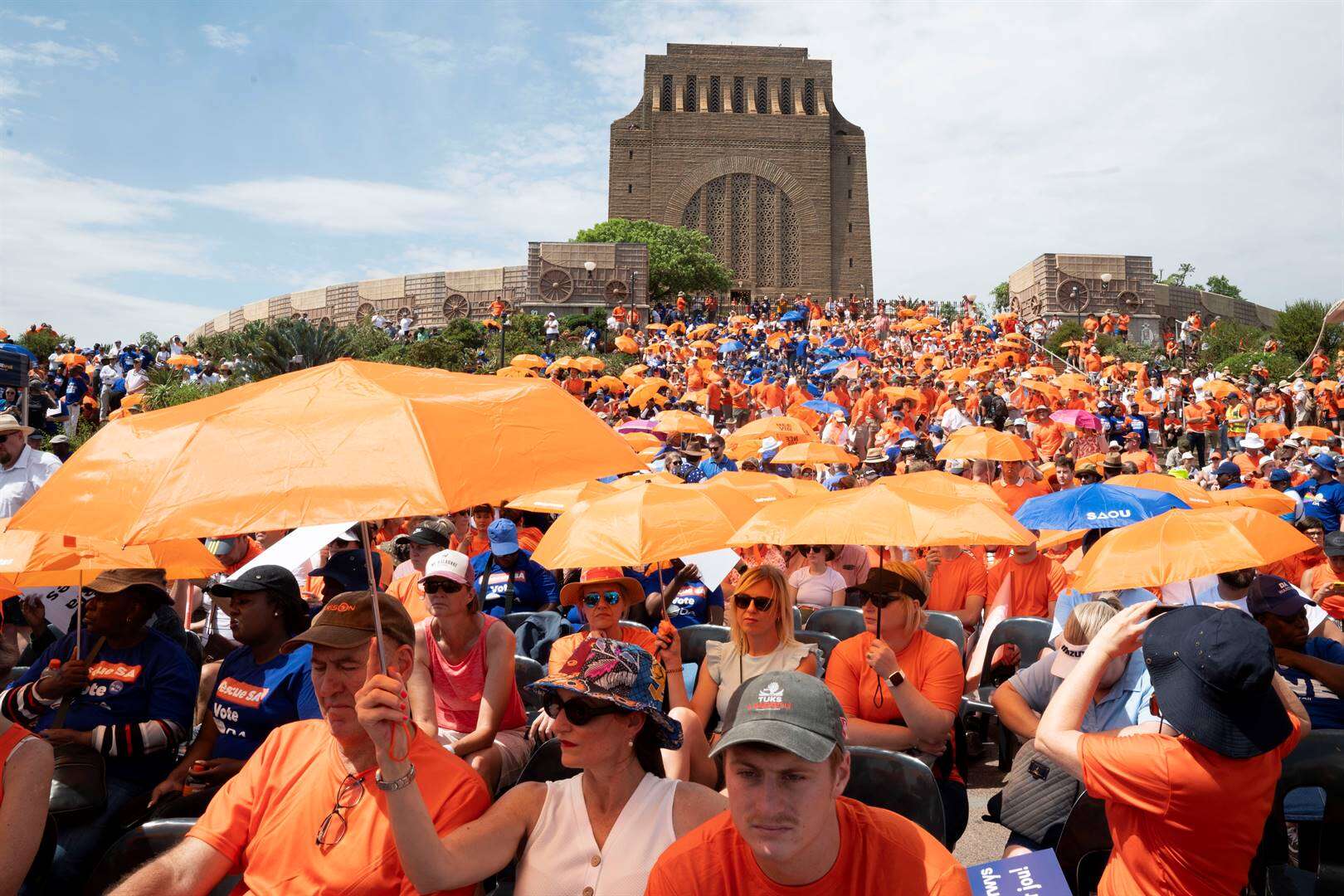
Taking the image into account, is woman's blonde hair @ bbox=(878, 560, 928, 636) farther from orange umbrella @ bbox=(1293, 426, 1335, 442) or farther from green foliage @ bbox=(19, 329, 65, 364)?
green foliage @ bbox=(19, 329, 65, 364)

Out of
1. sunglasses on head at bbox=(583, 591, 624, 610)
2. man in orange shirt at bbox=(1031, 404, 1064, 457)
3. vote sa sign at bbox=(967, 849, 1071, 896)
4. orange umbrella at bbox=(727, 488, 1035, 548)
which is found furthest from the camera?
man in orange shirt at bbox=(1031, 404, 1064, 457)

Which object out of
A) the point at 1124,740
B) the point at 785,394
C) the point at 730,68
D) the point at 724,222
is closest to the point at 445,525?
the point at 1124,740

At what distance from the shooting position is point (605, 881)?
2.58 m

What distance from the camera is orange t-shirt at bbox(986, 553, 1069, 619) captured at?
6461 millimetres

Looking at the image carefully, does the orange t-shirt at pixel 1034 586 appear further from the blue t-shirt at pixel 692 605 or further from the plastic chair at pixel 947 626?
the blue t-shirt at pixel 692 605

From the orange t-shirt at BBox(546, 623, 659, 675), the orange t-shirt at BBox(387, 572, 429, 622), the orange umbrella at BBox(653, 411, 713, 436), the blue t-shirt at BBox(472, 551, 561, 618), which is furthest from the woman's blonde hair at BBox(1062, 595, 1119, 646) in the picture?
the orange umbrella at BBox(653, 411, 713, 436)

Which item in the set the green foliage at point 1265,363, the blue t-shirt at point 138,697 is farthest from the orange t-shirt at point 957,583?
the green foliage at point 1265,363

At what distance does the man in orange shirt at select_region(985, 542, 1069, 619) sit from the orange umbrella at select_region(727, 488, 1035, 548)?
4.82ft

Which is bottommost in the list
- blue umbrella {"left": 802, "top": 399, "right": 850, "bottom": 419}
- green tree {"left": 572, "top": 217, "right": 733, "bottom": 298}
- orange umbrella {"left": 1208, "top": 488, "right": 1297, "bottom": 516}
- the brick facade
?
orange umbrella {"left": 1208, "top": 488, "right": 1297, "bottom": 516}

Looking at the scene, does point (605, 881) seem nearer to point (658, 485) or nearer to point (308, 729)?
point (308, 729)

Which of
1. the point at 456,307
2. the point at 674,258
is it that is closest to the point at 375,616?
the point at 456,307

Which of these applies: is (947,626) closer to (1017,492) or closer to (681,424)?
(1017,492)

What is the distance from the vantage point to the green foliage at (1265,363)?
2530cm

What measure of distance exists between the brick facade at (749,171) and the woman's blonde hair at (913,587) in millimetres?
65971
